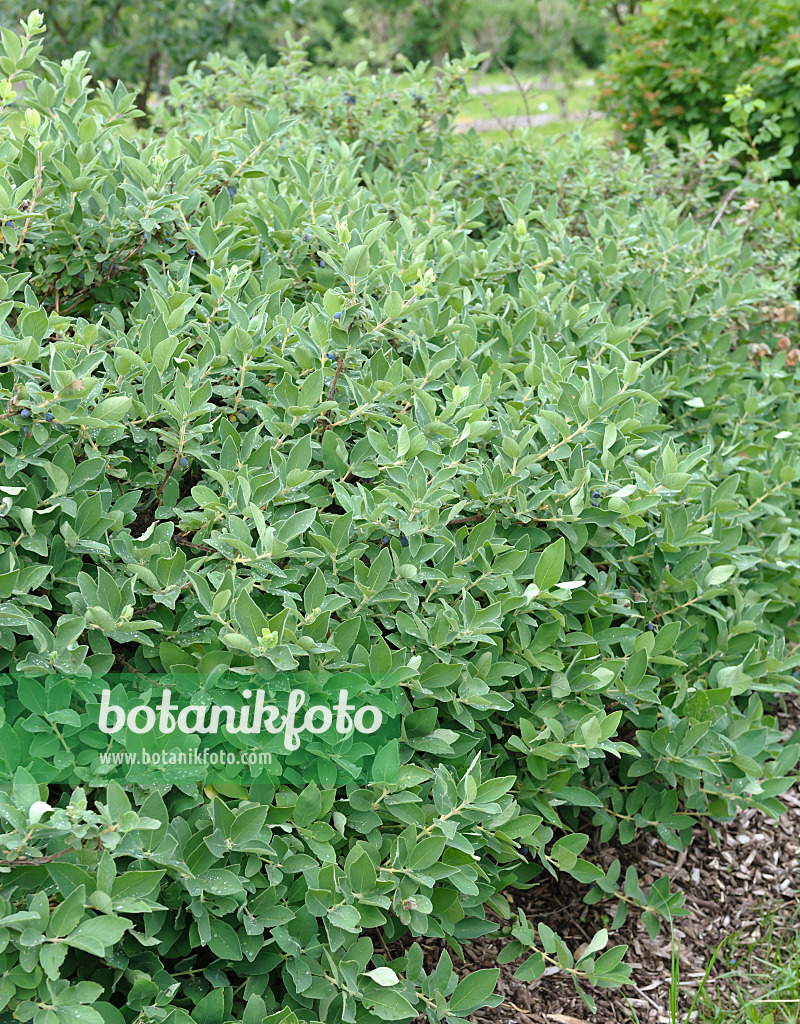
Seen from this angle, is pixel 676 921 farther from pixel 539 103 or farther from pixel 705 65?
pixel 539 103

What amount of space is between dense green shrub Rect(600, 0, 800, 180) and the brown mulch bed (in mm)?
4571

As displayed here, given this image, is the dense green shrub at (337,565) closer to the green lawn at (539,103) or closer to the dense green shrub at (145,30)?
the dense green shrub at (145,30)

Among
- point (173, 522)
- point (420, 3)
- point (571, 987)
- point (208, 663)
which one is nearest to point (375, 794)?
point (208, 663)

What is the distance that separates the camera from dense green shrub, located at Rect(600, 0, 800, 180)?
5.82 metres

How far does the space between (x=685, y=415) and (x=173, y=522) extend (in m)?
1.80

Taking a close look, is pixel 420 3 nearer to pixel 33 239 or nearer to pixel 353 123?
pixel 353 123

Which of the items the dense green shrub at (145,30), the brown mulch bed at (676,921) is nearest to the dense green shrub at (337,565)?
the brown mulch bed at (676,921)

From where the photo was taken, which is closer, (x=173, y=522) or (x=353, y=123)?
(x=173, y=522)

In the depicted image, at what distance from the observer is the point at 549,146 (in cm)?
405

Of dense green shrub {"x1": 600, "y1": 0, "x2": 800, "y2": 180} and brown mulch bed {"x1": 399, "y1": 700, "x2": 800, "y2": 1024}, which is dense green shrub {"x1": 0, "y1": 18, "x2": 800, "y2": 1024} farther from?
dense green shrub {"x1": 600, "y1": 0, "x2": 800, "y2": 180}

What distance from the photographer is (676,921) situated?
261 cm

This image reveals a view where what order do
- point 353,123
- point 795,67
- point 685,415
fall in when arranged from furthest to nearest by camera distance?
point 795,67, point 353,123, point 685,415

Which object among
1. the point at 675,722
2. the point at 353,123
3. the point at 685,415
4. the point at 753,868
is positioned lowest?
→ the point at 753,868

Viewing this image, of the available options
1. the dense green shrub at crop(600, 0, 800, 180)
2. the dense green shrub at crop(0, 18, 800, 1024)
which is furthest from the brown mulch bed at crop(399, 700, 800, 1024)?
the dense green shrub at crop(600, 0, 800, 180)
